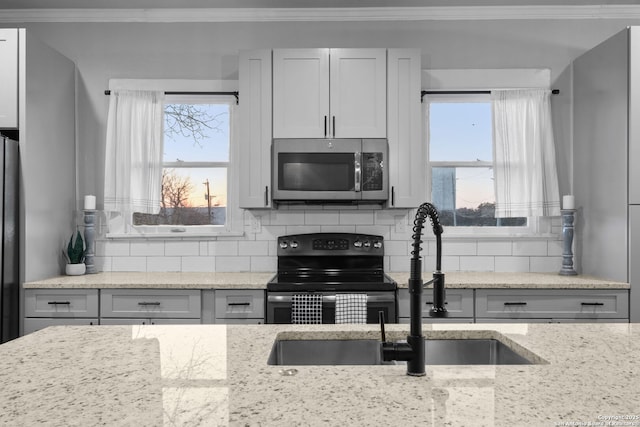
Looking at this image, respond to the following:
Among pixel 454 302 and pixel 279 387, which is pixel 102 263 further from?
pixel 279 387

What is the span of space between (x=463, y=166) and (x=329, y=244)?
3.90 feet

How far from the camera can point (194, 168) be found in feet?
12.3

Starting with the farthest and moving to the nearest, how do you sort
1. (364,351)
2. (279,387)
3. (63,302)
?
(63,302)
(364,351)
(279,387)

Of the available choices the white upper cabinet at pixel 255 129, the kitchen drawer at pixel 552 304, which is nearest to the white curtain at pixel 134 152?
the white upper cabinet at pixel 255 129

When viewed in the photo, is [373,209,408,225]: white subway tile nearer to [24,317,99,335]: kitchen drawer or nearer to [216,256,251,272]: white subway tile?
[216,256,251,272]: white subway tile

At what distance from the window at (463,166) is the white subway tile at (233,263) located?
1.49m

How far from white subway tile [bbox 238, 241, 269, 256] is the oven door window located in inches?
22.6

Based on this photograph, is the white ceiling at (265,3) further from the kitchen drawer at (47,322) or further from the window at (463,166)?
the kitchen drawer at (47,322)

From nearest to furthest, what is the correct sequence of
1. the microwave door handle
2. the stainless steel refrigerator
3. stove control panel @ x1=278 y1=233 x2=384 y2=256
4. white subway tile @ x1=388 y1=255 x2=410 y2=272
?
the stainless steel refrigerator, the microwave door handle, stove control panel @ x1=278 y1=233 x2=384 y2=256, white subway tile @ x1=388 y1=255 x2=410 y2=272

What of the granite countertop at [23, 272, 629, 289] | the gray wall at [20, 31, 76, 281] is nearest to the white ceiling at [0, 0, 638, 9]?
the gray wall at [20, 31, 76, 281]

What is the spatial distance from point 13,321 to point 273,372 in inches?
102

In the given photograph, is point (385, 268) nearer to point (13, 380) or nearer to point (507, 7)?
point (507, 7)

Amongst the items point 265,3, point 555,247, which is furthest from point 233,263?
point 555,247

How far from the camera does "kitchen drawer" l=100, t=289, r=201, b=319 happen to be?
3.03 m
